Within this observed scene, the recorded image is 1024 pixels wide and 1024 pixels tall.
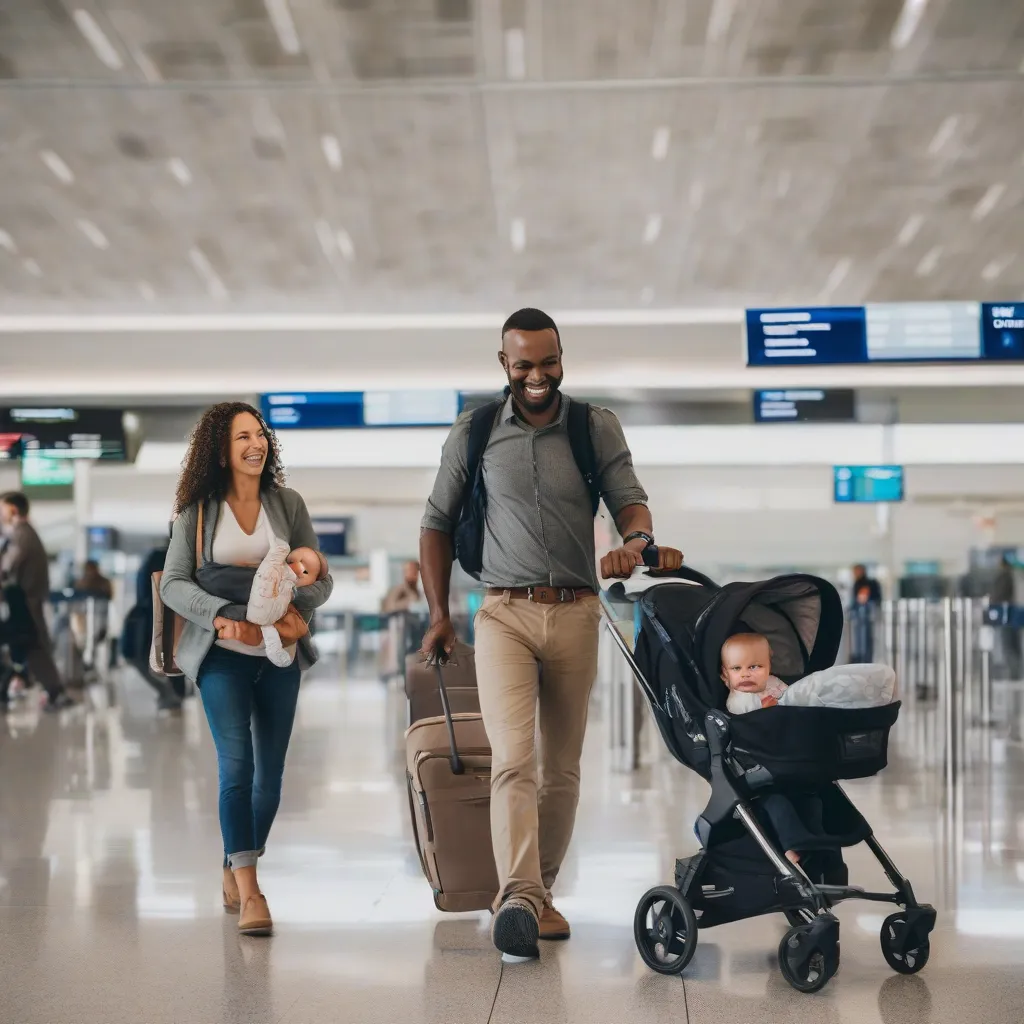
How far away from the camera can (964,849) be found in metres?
4.99

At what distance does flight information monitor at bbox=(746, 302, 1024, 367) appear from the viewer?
34.0 feet

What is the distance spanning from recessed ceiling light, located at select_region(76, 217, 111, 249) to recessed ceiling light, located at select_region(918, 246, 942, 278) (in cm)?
645

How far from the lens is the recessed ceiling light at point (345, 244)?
10008 mm

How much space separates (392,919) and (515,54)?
4371 mm

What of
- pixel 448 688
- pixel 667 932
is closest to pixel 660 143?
pixel 448 688

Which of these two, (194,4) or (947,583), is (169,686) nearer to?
(194,4)

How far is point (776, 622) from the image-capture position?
11.5 feet

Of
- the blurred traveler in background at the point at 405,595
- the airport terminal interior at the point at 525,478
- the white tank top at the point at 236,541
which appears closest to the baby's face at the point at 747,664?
the airport terminal interior at the point at 525,478

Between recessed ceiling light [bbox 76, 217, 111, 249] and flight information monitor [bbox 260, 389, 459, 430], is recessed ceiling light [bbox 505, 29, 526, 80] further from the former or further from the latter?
flight information monitor [bbox 260, 389, 459, 430]

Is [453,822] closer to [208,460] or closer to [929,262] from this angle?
[208,460]

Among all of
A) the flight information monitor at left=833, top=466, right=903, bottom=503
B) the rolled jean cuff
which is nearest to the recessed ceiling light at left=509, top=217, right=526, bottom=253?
the rolled jean cuff

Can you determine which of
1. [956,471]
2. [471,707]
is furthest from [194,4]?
[956,471]

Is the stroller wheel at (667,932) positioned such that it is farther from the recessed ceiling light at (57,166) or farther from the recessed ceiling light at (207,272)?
the recessed ceiling light at (207,272)

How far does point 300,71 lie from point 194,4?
88cm
